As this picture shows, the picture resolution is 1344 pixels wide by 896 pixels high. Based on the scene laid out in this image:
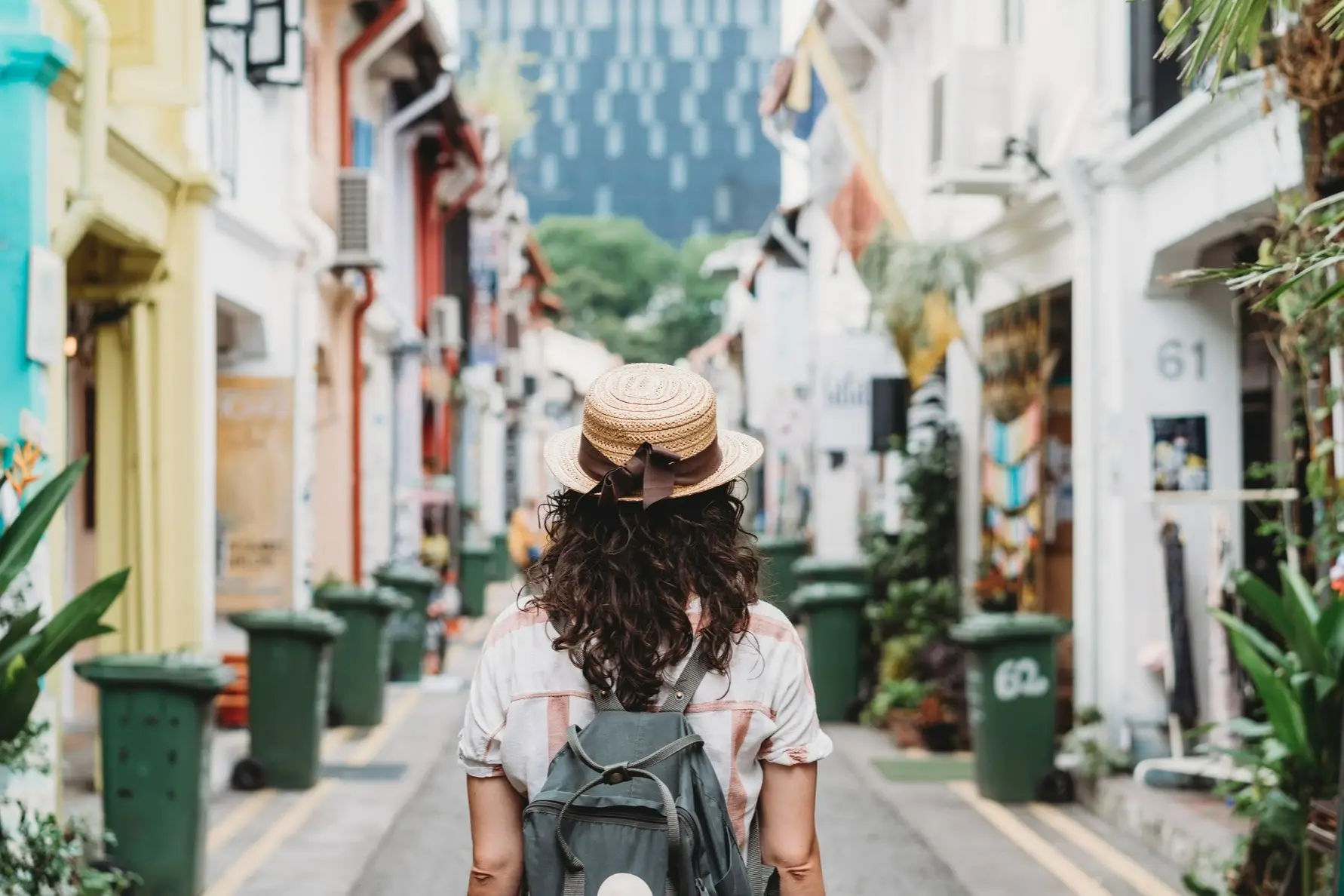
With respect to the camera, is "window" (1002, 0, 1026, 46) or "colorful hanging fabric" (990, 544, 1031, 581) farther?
"window" (1002, 0, 1026, 46)

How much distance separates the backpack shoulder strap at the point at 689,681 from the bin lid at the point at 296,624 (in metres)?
7.70

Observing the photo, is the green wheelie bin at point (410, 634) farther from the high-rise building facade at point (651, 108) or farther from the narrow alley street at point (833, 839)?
the high-rise building facade at point (651, 108)

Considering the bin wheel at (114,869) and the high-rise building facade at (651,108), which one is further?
the high-rise building facade at (651,108)

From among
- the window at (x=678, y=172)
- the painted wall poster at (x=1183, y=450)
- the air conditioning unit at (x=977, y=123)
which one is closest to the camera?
the painted wall poster at (x=1183, y=450)

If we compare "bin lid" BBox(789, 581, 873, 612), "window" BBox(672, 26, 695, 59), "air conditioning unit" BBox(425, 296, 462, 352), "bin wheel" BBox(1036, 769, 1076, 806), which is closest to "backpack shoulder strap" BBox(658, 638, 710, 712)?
"bin wheel" BBox(1036, 769, 1076, 806)

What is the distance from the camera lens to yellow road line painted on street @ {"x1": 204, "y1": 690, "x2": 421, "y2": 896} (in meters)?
8.16

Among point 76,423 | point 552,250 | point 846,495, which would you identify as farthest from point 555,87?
point 76,423

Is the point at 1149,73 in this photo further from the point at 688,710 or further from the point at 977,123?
the point at 688,710

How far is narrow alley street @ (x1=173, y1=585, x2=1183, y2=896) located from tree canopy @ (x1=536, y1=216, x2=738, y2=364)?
184 feet

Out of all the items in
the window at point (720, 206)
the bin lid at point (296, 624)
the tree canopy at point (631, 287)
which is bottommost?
→ the bin lid at point (296, 624)

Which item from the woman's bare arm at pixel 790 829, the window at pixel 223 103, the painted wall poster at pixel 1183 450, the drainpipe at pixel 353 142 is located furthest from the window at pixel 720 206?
the woman's bare arm at pixel 790 829

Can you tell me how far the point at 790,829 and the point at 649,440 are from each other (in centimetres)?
71

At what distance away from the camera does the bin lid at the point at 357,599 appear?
42.9 feet

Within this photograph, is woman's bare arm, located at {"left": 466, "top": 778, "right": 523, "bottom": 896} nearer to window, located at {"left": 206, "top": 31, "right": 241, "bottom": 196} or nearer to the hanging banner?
window, located at {"left": 206, "top": 31, "right": 241, "bottom": 196}
